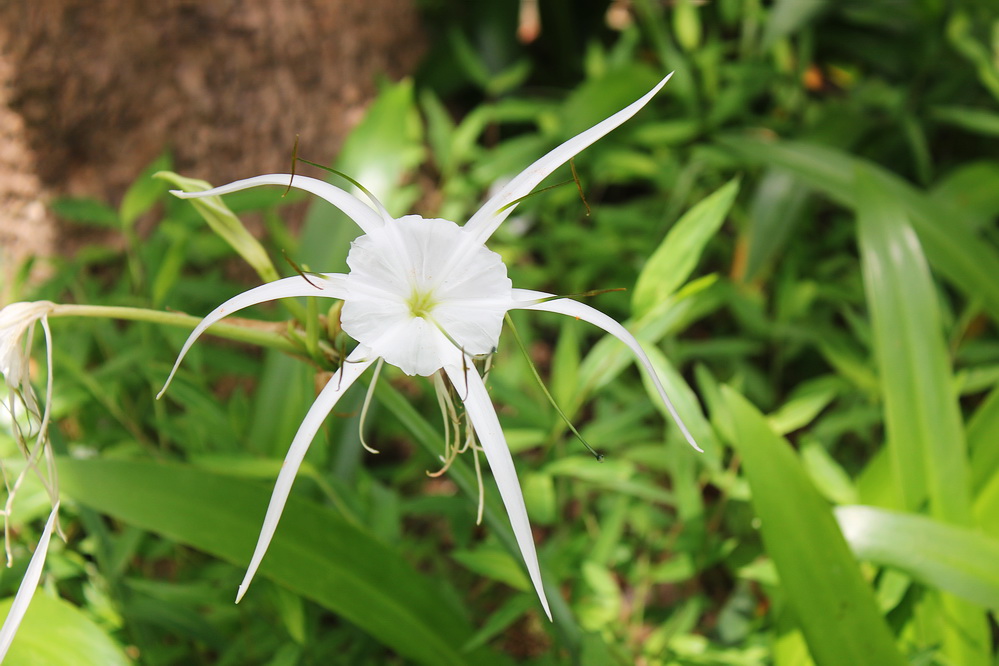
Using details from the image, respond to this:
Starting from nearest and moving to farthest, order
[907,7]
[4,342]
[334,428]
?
[4,342]
[334,428]
[907,7]

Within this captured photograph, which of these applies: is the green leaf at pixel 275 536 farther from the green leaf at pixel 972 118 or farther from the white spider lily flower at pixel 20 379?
the green leaf at pixel 972 118

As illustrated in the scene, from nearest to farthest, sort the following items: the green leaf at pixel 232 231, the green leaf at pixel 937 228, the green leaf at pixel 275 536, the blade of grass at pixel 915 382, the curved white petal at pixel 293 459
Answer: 1. the curved white petal at pixel 293 459
2. the green leaf at pixel 232 231
3. the green leaf at pixel 275 536
4. the blade of grass at pixel 915 382
5. the green leaf at pixel 937 228

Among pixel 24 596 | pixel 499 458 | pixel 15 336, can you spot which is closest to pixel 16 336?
pixel 15 336

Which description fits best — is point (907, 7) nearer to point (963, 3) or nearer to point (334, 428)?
point (963, 3)

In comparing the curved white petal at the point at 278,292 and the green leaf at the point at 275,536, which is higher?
the curved white petal at the point at 278,292

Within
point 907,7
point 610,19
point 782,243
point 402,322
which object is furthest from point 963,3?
point 402,322

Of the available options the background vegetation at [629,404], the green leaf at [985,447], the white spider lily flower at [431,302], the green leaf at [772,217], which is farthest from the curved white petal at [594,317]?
the green leaf at [772,217]

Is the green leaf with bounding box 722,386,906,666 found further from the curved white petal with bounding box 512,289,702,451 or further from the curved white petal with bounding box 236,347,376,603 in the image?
the curved white petal with bounding box 236,347,376,603
